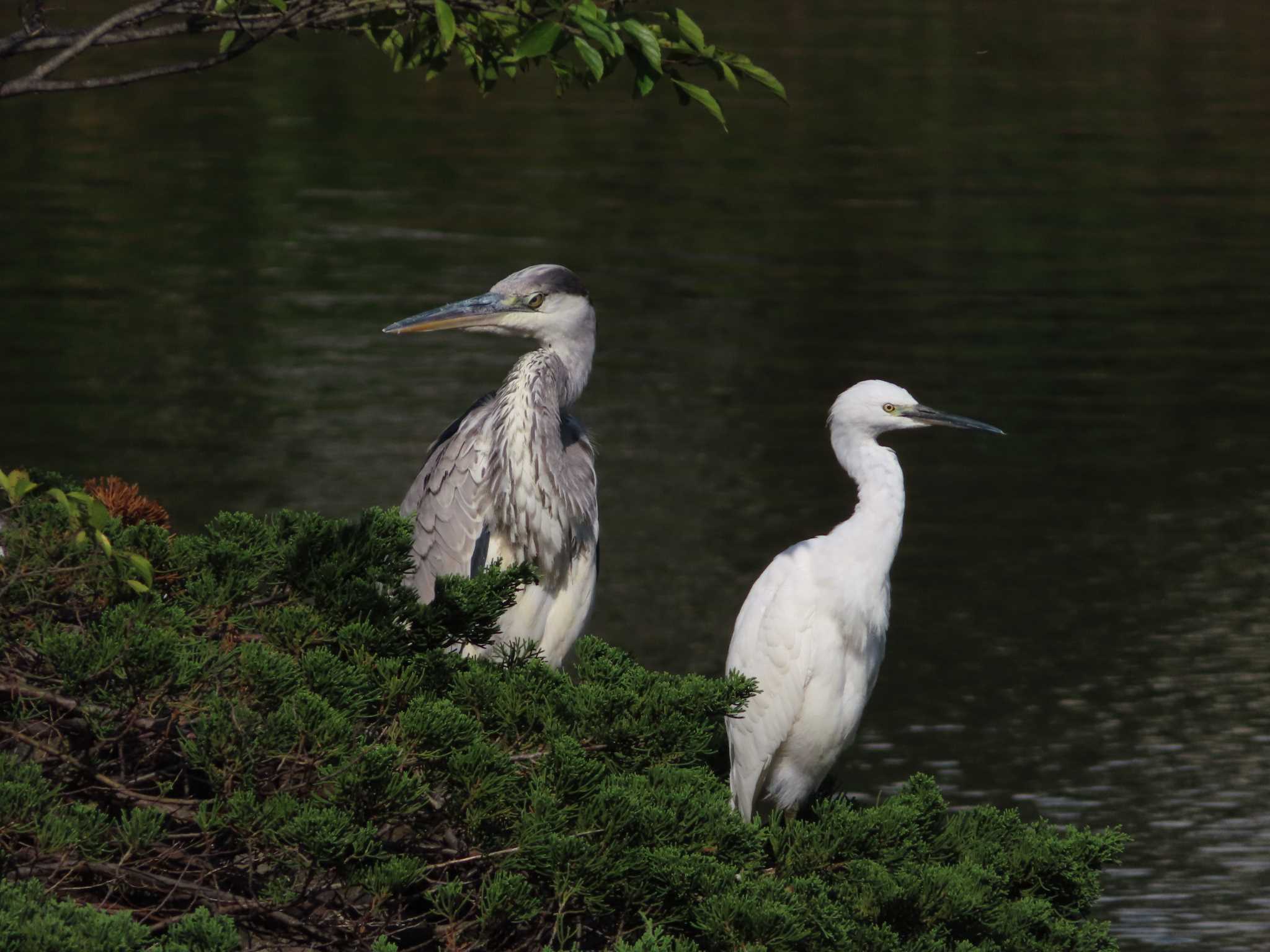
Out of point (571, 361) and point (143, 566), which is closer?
point (143, 566)

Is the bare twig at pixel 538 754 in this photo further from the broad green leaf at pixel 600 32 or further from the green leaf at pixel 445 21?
the green leaf at pixel 445 21

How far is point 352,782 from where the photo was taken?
3.46 meters

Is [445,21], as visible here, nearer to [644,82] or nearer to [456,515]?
[644,82]

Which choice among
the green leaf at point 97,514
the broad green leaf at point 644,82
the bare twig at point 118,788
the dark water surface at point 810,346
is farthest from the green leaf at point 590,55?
the dark water surface at point 810,346

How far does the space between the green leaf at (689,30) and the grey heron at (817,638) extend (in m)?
1.65

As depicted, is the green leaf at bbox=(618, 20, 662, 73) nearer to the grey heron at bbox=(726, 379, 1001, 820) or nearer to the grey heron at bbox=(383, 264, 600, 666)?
the grey heron at bbox=(726, 379, 1001, 820)

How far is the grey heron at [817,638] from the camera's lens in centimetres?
554

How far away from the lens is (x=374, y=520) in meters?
4.03

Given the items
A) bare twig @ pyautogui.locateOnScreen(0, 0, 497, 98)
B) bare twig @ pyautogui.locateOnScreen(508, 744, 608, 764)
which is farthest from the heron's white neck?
bare twig @ pyautogui.locateOnScreen(508, 744, 608, 764)

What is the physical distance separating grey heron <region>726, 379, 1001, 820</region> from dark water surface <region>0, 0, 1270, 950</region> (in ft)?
5.06

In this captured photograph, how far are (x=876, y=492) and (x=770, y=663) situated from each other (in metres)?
0.61

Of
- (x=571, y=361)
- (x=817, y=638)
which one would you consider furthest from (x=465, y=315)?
(x=817, y=638)

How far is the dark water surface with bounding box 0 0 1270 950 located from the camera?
27.0 ft

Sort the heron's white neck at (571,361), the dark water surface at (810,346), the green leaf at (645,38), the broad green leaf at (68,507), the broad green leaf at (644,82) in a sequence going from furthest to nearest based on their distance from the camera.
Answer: the dark water surface at (810,346), the heron's white neck at (571,361), the broad green leaf at (644,82), the green leaf at (645,38), the broad green leaf at (68,507)
